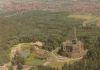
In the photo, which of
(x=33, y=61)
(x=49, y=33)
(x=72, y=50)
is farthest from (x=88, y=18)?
(x=33, y=61)

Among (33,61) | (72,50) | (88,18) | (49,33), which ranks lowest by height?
(88,18)

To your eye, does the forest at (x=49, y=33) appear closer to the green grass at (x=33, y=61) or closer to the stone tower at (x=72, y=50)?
the stone tower at (x=72, y=50)

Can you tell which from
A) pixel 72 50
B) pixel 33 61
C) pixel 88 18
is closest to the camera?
pixel 33 61

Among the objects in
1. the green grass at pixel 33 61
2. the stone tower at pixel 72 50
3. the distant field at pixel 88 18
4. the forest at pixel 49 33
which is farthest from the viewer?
the distant field at pixel 88 18

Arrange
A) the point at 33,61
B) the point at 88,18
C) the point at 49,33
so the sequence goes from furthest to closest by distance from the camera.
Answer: the point at 88,18 < the point at 49,33 < the point at 33,61

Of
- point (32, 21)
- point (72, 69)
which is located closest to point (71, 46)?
point (72, 69)

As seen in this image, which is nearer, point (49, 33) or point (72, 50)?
point (72, 50)

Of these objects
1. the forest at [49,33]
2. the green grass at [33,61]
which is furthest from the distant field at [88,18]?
the green grass at [33,61]

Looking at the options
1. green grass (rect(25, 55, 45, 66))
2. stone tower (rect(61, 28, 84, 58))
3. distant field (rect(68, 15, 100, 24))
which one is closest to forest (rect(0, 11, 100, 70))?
stone tower (rect(61, 28, 84, 58))

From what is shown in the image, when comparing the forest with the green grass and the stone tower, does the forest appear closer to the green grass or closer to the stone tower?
the stone tower

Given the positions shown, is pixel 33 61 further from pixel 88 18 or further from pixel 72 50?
pixel 88 18

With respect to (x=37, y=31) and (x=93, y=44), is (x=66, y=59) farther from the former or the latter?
(x=37, y=31)
